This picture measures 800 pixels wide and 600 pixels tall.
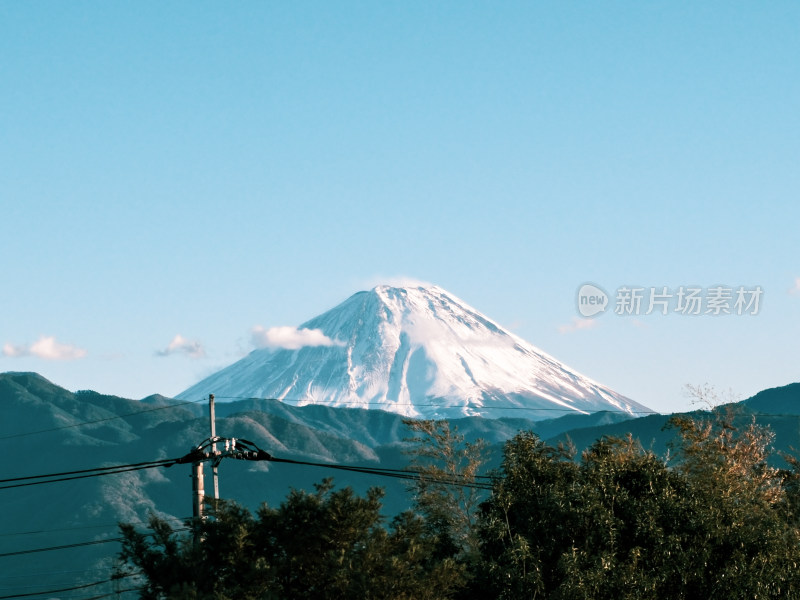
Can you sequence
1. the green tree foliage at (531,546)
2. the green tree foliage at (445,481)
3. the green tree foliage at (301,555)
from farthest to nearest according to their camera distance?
the green tree foliage at (445,481), the green tree foliage at (531,546), the green tree foliage at (301,555)

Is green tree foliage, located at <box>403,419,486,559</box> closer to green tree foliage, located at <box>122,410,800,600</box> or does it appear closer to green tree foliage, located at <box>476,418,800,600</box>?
green tree foliage, located at <box>476,418,800,600</box>

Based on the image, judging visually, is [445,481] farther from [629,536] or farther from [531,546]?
[629,536]

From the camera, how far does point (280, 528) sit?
3155 centimetres

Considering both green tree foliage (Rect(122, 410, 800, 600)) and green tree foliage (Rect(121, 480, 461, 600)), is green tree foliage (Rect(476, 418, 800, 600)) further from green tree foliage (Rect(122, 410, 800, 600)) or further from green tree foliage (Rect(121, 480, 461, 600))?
green tree foliage (Rect(121, 480, 461, 600))

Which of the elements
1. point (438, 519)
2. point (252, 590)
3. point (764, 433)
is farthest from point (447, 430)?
point (252, 590)

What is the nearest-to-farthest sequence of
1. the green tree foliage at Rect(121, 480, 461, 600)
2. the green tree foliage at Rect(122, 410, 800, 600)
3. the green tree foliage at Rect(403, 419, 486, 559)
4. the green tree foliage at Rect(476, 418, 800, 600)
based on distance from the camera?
the green tree foliage at Rect(121, 480, 461, 600)
the green tree foliage at Rect(122, 410, 800, 600)
the green tree foliage at Rect(476, 418, 800, 600)
the green tree foliage at Rect(403, 419, 486, 559)

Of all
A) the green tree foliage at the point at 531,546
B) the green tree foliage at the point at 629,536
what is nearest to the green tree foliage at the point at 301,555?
the green tree foliage at the point at 531,546

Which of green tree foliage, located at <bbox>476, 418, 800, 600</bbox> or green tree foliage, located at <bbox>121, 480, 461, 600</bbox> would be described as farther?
green tree foliage, located at <bbox>476, 418, 800, 600</bbox>

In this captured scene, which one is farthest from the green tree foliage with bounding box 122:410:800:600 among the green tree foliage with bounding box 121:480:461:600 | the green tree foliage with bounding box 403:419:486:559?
the green tree foliage with bounding box 403:419:486:559

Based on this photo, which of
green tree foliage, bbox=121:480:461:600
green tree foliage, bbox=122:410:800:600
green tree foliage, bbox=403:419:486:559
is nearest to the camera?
green tree foliage, bbox=121:480:461:600

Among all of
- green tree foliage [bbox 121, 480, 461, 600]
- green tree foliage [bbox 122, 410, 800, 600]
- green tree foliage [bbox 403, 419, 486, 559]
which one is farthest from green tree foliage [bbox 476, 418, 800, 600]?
green tree foliage [bbox 403, 419, 486, 559]

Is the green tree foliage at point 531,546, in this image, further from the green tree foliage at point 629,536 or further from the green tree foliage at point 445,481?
the green tree foliage at point 445,481

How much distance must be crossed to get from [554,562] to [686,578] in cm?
341

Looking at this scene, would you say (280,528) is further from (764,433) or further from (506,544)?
(764,433)
